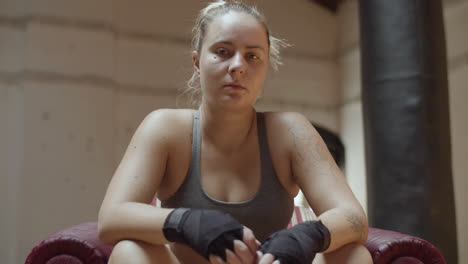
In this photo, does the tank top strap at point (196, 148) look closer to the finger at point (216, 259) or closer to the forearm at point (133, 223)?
the forearm at point (133, 223)

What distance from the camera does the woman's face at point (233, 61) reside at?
1298mm

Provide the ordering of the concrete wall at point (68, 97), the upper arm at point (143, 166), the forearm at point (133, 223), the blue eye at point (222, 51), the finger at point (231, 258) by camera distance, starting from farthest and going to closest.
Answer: the concrete wall at point (68, 97) < the blue eye at point (222, 51) < the upper arm at point (143, 166) < the forearm at point (133, 223) < the finger at point (231, 258)

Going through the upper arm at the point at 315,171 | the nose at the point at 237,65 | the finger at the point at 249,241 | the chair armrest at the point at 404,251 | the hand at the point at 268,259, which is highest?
the nose at the point at 237,65

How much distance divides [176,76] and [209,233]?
359 centimetres

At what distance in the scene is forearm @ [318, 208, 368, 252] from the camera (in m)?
1.14

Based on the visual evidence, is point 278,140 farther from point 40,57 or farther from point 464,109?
point 40,57

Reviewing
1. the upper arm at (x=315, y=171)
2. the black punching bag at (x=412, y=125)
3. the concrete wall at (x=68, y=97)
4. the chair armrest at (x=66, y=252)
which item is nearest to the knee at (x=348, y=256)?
the upper arm at (x=315, y=171)

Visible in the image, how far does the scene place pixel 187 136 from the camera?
4.63ft

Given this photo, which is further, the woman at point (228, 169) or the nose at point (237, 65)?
the nose at point (237, 65)

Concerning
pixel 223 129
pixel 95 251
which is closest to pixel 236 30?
pixel 223 129

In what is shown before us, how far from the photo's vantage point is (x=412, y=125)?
2773 millimetres

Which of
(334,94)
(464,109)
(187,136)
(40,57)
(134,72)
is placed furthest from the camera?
(334,94)

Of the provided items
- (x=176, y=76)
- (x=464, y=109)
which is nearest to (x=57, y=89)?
(x=176, y=76)

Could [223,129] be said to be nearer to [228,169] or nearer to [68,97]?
[228,169]
